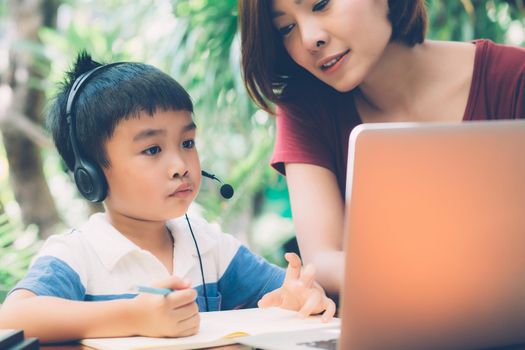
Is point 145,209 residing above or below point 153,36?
below

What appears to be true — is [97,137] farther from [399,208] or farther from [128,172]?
[399,208]

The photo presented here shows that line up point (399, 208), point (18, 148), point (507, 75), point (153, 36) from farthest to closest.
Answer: point (18, 148) < point (153, 36) < point (507, 75) < point (399, 208)

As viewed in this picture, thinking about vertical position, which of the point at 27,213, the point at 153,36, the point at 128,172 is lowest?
the point at 27,213

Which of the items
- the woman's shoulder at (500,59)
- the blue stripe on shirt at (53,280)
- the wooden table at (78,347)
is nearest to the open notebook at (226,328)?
the wooden table at (78,347)

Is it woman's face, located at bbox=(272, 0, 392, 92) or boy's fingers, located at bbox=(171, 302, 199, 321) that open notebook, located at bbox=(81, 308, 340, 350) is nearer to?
boy's fingers, located at bbox=(171, 302, 199, 321)

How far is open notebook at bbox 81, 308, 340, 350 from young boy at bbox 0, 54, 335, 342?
0.04 meters

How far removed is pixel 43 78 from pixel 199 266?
6.40ft

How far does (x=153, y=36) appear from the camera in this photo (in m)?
2.82

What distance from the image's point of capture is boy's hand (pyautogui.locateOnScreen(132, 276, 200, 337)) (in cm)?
99

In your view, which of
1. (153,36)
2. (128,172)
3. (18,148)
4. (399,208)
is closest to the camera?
(399,208)

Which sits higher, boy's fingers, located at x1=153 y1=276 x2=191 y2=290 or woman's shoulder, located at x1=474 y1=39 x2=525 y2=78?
woman's shoulder, located at x1=474 y1=39 x2=525 y2=78

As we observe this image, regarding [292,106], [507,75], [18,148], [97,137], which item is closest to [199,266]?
[97,137]

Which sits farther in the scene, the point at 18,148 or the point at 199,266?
the point at 18,148

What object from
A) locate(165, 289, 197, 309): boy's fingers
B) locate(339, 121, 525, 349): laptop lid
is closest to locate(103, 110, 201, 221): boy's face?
locate(165, 289, 197, 309): boy's fingers
